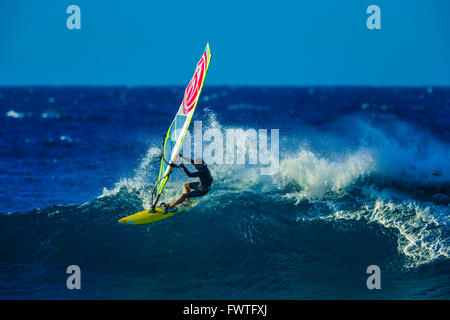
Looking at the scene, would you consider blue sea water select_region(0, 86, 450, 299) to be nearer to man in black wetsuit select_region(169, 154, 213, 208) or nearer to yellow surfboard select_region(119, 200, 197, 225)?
yellow surfboard select_region(119, 200, 197, 225)

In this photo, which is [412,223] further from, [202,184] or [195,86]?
[195,86]

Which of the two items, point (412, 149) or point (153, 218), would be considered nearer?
point (153, 218)

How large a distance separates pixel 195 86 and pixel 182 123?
872 mm

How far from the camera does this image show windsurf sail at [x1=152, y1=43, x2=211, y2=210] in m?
9.03

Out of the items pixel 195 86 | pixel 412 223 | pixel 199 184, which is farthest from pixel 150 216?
pixel 412 223

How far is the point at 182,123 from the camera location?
9.55 metres

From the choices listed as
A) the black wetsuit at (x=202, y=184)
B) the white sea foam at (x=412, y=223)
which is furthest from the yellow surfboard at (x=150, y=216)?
the white sea foam at (x=412, y=223)

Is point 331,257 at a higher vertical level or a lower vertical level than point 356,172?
lower
